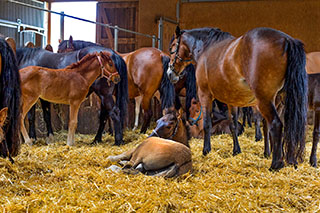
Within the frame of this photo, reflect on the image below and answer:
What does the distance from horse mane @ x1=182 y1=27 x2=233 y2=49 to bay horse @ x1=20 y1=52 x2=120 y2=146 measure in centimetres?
139

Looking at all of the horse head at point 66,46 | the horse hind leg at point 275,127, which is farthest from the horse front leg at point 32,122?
the horse hind leg at point 275,127

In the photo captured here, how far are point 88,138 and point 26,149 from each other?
5.26 ft

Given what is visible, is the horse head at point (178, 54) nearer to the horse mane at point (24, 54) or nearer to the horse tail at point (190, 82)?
the horse tail at point (190, 82)

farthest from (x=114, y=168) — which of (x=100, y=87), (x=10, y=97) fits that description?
(x=100, y=87)

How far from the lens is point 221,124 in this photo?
267 inches

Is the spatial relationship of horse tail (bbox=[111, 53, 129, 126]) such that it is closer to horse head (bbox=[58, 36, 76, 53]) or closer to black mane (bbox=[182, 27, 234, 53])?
black mane (bbox=[182, 27, 234, 53])

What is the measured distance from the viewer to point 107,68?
526cm

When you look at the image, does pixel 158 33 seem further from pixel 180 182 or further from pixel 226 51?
pixel 180 182

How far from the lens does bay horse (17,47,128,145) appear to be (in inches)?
214

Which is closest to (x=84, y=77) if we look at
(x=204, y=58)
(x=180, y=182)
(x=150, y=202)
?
(x=204, y=58)

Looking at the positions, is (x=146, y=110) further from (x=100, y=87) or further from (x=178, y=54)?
(x=178, y=54)

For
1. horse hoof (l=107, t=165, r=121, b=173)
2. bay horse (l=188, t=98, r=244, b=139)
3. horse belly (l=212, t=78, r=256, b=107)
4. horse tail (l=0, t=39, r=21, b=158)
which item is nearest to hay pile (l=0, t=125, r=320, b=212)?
horse hoof (l=107, t=165, r=121, b=173)

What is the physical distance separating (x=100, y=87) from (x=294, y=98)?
124 inches

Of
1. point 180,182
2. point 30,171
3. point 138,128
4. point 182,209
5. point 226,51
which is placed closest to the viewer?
point 182,209
